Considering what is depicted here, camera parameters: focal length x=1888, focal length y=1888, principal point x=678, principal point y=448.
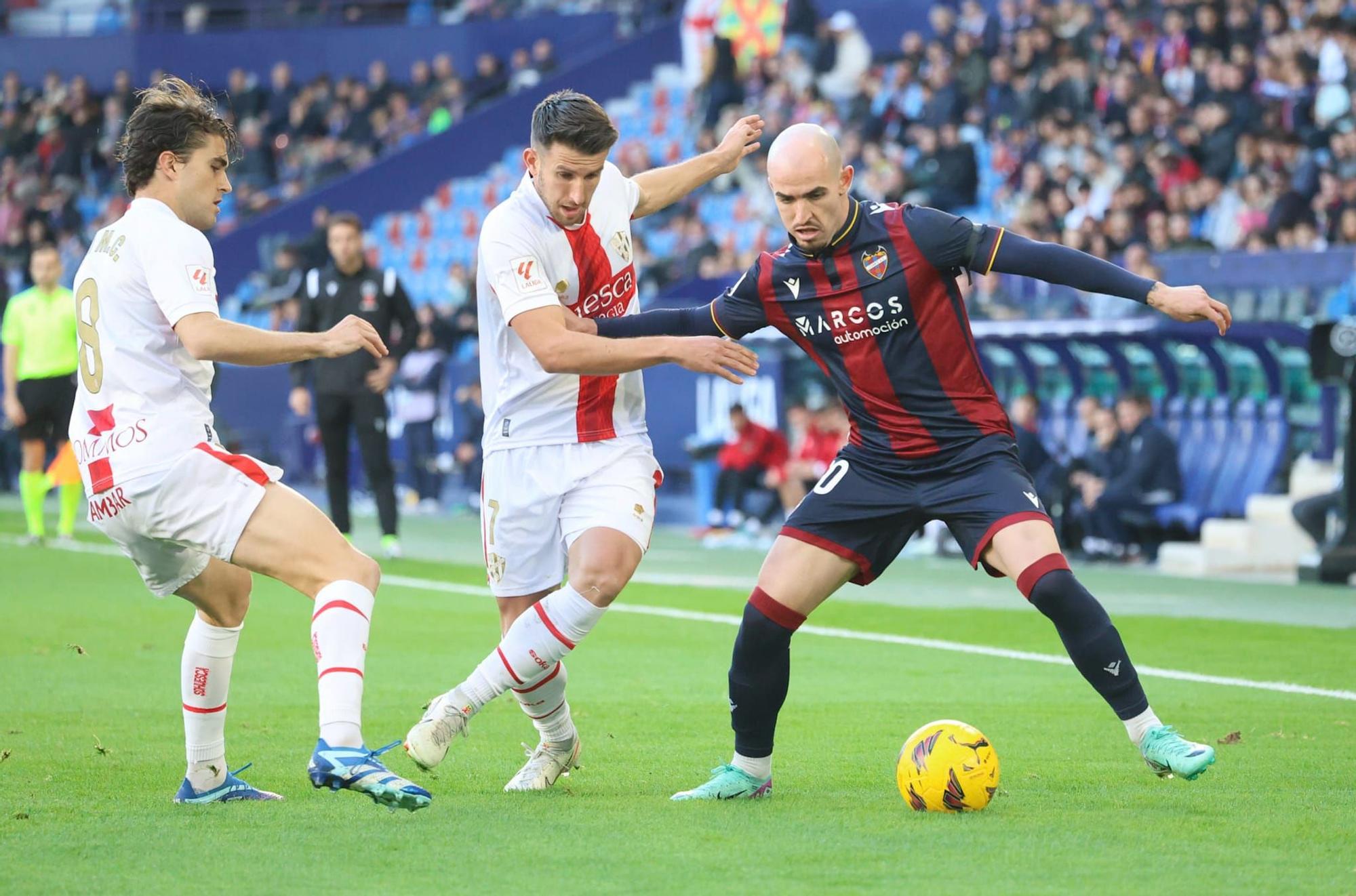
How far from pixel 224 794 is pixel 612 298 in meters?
2.01

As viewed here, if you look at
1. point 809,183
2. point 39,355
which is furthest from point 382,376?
point 809,183

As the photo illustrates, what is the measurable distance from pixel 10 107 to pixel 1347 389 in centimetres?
2860

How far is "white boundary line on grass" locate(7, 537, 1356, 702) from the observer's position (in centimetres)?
859

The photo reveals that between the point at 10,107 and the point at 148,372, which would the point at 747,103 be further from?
the point at 148,372

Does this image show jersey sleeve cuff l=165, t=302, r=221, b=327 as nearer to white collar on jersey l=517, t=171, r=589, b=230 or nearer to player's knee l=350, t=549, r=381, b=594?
player's knee l=350, t=549, r=381, b=594

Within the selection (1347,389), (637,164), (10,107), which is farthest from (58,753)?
(10,107)

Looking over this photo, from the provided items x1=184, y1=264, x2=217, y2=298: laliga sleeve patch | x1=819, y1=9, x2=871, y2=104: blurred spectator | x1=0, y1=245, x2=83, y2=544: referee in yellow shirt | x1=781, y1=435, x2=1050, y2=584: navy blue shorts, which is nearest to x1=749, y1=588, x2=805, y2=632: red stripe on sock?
x1=781, y1=435, x2=1050, y2=584: navy blue shorts

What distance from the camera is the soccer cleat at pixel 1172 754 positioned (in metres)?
5.54

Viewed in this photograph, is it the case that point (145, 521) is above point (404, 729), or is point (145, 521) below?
above

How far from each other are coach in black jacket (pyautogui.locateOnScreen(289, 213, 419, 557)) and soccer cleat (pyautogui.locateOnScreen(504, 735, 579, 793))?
783cm

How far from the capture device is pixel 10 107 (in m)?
35.4

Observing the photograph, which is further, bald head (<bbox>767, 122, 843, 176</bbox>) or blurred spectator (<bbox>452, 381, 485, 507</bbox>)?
blurred spectator (<bbox>452, 381, 485, 507</bbox>)

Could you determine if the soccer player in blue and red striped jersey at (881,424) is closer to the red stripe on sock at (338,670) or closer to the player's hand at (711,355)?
the player's hand at (711,355)

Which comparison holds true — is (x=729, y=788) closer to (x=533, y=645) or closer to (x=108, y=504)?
(x=533, y=645)
